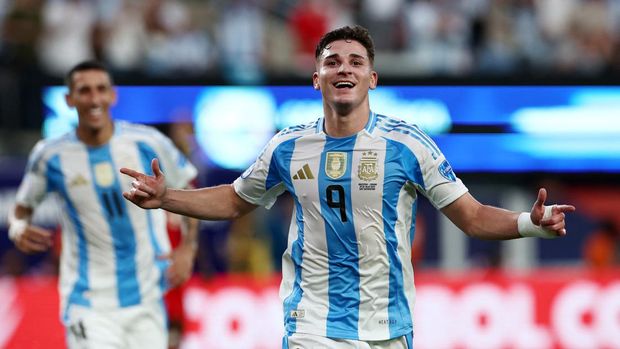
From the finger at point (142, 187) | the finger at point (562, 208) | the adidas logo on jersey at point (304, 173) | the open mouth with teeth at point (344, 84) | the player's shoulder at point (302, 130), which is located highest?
the open mouth with teeth at point (344, 84)

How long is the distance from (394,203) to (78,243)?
2.84 metres

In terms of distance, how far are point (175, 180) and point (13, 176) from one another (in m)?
7.95

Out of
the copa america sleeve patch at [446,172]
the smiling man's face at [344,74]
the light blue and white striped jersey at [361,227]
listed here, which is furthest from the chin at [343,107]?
the copa america sleeve patch at [446,172]

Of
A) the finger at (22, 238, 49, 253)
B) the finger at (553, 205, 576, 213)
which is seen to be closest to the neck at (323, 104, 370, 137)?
the finger at (553, 205, 576, 213)

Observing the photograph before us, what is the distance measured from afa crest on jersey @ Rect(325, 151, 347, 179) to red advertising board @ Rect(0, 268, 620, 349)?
6.96 metres

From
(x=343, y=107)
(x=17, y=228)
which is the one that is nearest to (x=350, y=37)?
(x=343, y=107)

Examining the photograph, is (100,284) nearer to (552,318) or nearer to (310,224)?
(310,224)

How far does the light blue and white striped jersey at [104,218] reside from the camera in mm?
8828

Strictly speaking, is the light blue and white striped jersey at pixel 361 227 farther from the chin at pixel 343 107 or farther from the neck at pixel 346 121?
the chin at pixel 343 107

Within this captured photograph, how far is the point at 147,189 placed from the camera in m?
6.74

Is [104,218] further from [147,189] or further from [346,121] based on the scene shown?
[346,121]

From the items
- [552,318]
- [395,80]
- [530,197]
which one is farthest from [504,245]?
[552,318]

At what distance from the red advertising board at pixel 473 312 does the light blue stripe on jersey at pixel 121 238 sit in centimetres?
476

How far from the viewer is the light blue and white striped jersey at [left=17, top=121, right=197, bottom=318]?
29.0 ft
